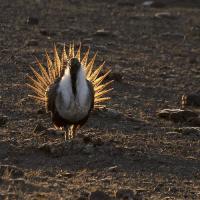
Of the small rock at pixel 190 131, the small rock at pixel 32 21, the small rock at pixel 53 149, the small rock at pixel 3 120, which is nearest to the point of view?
the small rock at pixel 53 149

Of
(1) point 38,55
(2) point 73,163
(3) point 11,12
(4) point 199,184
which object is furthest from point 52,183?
(3) point 11,12

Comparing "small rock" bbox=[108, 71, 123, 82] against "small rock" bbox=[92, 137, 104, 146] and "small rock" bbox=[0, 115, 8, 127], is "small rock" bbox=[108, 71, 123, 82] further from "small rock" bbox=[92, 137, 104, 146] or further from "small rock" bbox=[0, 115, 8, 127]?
"small rock" bbox=[92, 137, 104, 146]

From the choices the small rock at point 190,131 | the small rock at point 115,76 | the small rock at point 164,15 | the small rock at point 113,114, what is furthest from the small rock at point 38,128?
the small rock at point 164,15

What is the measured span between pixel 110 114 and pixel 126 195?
2707 mm

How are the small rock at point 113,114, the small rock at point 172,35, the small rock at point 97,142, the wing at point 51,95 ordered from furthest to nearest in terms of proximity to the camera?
the small rock at point 172,35 → the small rock at point 113,114 → the wing at point 51,95 → the small rock at point 97,142

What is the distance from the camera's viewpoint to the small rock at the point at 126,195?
553 cm

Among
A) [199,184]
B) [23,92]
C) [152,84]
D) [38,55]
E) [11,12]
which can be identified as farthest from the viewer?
[11,12]

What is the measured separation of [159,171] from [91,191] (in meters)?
1.08

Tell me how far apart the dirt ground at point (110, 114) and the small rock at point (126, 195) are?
0.21 ft

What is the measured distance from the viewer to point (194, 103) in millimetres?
9258

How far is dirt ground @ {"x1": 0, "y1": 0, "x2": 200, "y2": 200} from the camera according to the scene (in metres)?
6.01

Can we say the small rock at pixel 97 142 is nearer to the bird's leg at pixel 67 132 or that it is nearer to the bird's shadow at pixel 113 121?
the bird's leg at pixel 67 132

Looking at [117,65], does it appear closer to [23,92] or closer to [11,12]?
[23,92]

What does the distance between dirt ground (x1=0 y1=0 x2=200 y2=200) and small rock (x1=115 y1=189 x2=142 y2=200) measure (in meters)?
Answer: 0.06
